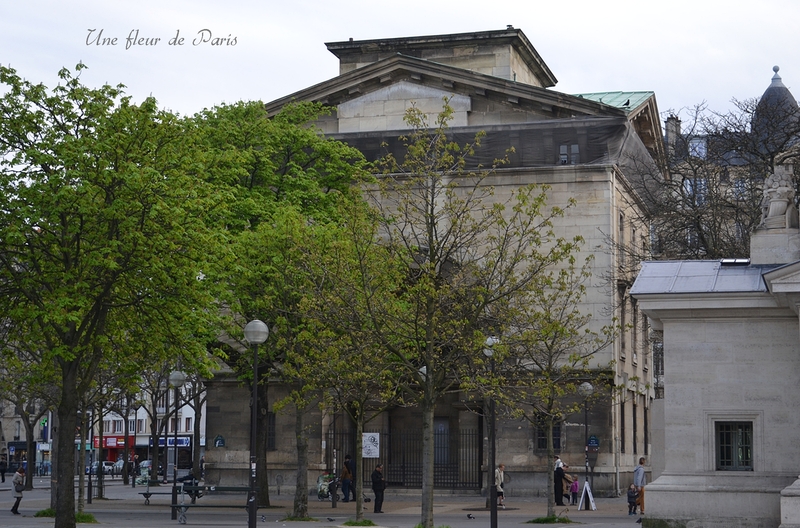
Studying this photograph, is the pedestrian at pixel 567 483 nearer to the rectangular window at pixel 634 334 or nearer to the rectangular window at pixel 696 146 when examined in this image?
the rectangular window at pixel 634 334

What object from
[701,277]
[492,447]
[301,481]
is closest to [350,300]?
[492,447]

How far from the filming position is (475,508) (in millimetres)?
40562

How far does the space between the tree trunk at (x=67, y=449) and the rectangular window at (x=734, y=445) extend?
14242 millimetres

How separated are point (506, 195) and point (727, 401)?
Result: 25421mm

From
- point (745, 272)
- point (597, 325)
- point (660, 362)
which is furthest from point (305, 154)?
point (660, 362)

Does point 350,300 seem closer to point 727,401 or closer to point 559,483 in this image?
point 727,401

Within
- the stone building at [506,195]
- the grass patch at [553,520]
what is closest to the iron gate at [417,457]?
the stone building at [506,195]

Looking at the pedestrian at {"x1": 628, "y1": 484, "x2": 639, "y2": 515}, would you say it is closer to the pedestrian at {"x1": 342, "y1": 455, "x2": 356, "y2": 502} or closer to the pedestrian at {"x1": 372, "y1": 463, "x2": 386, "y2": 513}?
the pedestrian at {"x1": 372, "y1": 463, "x2": 386, "y2": 513}

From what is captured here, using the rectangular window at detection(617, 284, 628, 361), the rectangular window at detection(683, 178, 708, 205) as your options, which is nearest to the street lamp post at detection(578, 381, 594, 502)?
the rectangular window at detection(617, 284, 628, 361)

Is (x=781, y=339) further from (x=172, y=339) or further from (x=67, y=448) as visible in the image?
(x=67, y=448)

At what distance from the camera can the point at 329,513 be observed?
38.7 metres

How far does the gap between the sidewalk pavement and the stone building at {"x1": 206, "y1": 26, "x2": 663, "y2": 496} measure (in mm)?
1695

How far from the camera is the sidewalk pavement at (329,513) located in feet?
109

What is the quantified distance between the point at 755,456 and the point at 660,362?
46856mm
